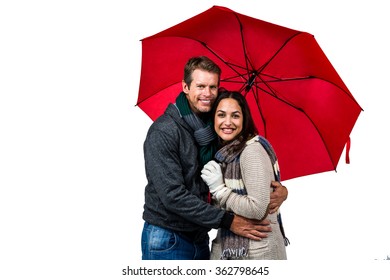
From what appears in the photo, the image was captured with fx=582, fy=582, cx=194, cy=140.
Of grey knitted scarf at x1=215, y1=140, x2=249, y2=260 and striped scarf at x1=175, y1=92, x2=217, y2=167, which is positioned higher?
striped scarf at x1=175, y1=92, x2=217, y2=167

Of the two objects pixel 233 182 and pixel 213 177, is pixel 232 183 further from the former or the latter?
pixel 213 177

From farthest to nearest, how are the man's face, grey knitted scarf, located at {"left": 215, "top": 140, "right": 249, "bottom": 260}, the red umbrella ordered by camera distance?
the red umbrella
the man's face
grey knitted scarf, located at {"left": 215, "top": 140, "right": 249, "bottom": 260}

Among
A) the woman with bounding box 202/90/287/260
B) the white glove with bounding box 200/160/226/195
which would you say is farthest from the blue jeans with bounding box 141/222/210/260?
the white glove with bounding box 200/160/226/195

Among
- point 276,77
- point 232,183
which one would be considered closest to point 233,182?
point 232,183

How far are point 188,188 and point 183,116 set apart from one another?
48 cm

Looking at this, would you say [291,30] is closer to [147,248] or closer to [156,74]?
[156,74]

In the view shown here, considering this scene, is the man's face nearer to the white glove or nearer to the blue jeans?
the white glove

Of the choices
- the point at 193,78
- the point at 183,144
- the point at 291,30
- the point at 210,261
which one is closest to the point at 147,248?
the point at 210,261

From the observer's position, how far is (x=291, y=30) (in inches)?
161

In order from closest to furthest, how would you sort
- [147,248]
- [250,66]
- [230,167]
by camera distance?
[230,167] → [147,248] → [250,66]

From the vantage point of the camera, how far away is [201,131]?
12.6 feet

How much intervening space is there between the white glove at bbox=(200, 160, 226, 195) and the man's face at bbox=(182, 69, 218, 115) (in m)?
0.38

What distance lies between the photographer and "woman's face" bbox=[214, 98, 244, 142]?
375cm

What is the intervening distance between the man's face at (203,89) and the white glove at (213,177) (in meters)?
0.38
